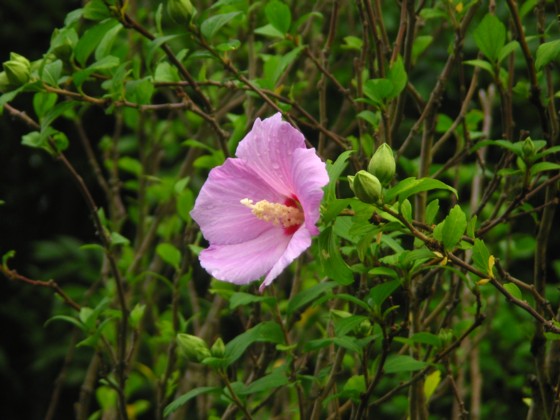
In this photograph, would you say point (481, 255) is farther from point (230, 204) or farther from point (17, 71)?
point (17, 71)

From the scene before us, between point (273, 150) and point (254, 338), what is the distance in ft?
1.35

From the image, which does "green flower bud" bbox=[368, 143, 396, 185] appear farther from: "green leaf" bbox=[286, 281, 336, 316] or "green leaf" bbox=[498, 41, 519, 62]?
"green leaf" bbox=[498, 41, 519, 62]

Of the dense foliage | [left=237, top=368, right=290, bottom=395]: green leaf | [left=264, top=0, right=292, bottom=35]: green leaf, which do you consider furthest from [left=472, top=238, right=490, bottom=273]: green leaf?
[left=264, top=0, right=292, bottom=35]: green leaf

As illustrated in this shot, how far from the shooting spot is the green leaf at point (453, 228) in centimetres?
117

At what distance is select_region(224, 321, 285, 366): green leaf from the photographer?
1.54 meters

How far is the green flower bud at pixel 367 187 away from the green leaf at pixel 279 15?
2.44ft

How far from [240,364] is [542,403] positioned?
1.86m

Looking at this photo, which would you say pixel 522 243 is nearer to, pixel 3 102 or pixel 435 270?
pixel 435 270

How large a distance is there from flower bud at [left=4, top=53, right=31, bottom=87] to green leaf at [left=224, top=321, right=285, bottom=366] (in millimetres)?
579

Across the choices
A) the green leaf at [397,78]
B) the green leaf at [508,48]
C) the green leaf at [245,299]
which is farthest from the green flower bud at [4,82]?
the green leaf at [508,48]

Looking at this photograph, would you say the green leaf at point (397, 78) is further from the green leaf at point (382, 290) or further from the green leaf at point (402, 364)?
the green leaf at point (402, 364)

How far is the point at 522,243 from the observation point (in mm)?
2455

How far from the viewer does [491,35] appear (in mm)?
1629

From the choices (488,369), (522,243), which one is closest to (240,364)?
(488,369)
